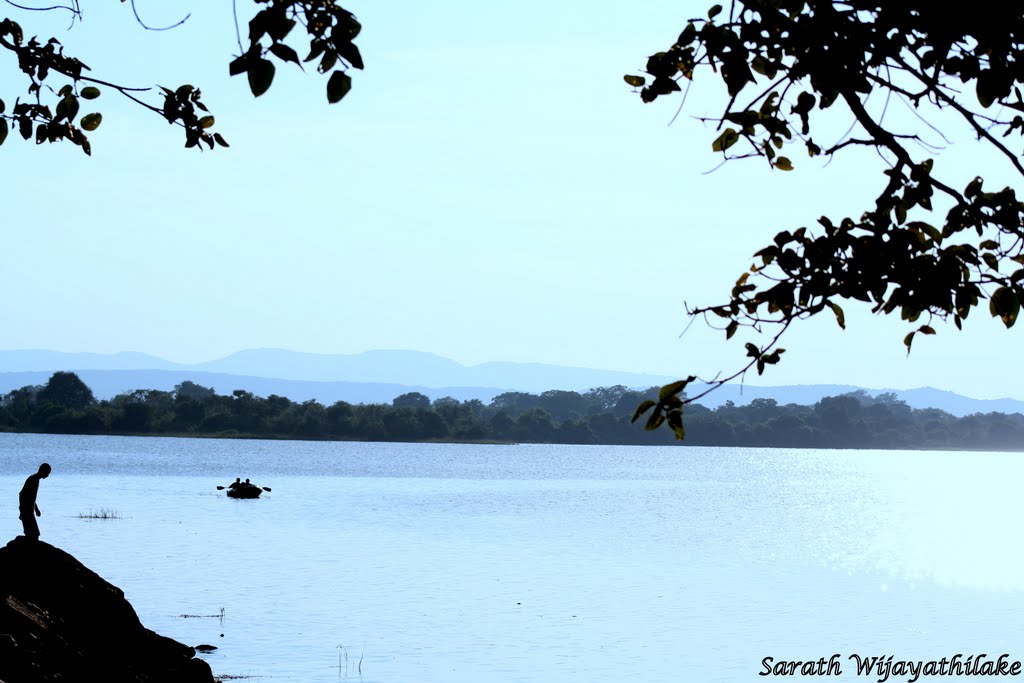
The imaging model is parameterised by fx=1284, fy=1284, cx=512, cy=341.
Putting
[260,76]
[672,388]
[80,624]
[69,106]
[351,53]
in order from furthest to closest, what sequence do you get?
[80,624] → [69,106] → [672,388] → [351,53] → [260,76]

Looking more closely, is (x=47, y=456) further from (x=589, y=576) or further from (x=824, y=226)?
(x=824, y=226)

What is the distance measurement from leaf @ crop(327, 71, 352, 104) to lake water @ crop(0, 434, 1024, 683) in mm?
21591

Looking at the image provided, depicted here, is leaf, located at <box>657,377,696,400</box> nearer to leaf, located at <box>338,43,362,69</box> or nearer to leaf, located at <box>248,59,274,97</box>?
leaf, located at <box>338,43,362,69</box>

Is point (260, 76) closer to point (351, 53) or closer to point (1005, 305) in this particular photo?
point (351, 53)

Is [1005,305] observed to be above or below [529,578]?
above

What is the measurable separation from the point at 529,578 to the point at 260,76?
136 ft

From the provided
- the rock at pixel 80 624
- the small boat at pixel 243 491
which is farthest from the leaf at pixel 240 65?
the small boat at pixel 243 491

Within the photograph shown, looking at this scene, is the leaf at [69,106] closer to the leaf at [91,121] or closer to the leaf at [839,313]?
the leaf at [91,121]

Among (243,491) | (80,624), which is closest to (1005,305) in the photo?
(80,624)

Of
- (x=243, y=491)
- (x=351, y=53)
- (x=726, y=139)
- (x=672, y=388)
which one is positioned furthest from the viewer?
(x=243, y=491)

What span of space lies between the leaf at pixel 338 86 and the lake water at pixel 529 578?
850 inches

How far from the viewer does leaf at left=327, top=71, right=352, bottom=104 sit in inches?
259

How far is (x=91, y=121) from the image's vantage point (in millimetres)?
10219

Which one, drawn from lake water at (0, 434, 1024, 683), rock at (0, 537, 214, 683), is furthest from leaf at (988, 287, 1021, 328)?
lake water at (0, 434, 1024, 683)
